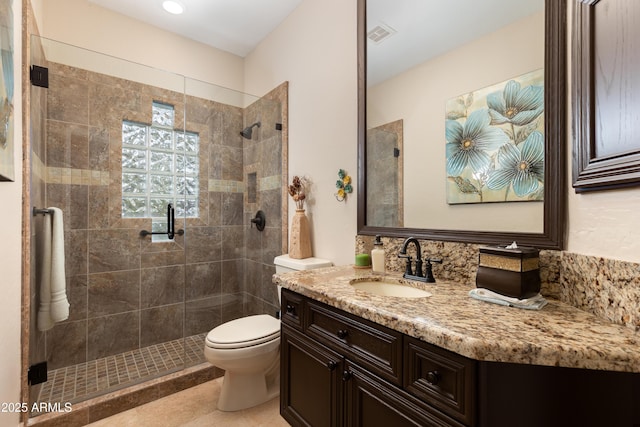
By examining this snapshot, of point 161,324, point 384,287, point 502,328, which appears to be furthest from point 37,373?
point 502,328

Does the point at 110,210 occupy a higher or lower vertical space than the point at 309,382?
higher

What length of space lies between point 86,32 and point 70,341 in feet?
7.88

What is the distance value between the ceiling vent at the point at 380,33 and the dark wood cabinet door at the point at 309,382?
1699 millimetres

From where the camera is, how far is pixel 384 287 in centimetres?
146

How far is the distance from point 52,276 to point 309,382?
172cm

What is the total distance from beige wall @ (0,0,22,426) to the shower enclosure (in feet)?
0.74

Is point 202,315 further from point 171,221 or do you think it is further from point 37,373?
point 37,373

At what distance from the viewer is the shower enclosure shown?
2.05 m

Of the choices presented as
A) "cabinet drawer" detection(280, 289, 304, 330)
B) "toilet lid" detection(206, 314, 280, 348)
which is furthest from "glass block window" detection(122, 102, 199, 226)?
"cabinet drawer" detection(280, 289, 304, 330)

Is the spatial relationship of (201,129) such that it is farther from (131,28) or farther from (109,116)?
(131,28)

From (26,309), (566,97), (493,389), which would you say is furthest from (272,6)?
(493,389)

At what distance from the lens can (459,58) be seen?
137 cm

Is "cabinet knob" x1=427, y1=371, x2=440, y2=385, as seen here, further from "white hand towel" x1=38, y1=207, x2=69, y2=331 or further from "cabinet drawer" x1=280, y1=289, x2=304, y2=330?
"white hand towel" x1=38, y1=207, x2=69, y2=331

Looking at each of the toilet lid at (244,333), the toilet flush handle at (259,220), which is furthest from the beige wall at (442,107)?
the toilet flush handle at (259,220)
